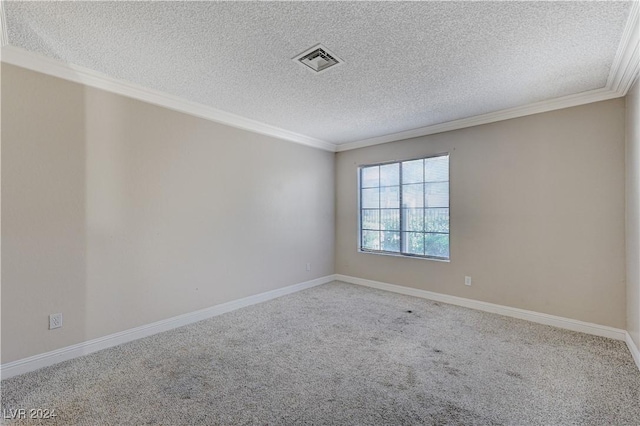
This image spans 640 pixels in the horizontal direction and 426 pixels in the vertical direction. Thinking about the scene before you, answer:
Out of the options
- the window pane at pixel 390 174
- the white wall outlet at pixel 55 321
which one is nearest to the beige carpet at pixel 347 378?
the white wall outlet at pixel 55 321

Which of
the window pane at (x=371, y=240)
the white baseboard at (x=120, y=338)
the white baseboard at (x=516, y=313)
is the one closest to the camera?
the white baseboard at (x=120, y=338)

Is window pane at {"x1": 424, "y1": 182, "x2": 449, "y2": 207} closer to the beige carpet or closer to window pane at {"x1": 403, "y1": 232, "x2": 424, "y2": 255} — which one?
window pane at {"x1": 403, "y1": 232, "x2": 424, "y2": 255}

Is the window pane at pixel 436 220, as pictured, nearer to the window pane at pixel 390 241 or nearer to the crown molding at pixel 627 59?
the window pane at pixel 390 241

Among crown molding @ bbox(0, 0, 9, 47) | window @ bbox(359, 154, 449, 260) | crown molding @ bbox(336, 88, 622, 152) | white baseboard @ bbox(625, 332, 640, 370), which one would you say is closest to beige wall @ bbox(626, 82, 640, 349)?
white baseboard @ bbox(625, 332, 640, 370)

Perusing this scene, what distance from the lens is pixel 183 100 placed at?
3.32 metres

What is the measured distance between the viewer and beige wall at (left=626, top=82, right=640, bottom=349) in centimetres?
248

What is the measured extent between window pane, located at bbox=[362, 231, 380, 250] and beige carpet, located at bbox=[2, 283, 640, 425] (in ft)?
6.02

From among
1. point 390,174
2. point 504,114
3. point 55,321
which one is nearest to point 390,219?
point 390,174

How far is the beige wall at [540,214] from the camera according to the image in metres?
3.02

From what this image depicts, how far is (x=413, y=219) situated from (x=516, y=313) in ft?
5.84

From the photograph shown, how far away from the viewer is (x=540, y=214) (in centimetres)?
343

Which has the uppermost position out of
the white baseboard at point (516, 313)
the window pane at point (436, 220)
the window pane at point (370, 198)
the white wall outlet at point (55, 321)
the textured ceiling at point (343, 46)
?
the textured ceiling at point (343, 46)

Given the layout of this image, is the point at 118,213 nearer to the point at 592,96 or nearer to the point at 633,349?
the point at 633,349

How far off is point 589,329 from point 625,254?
856mm
